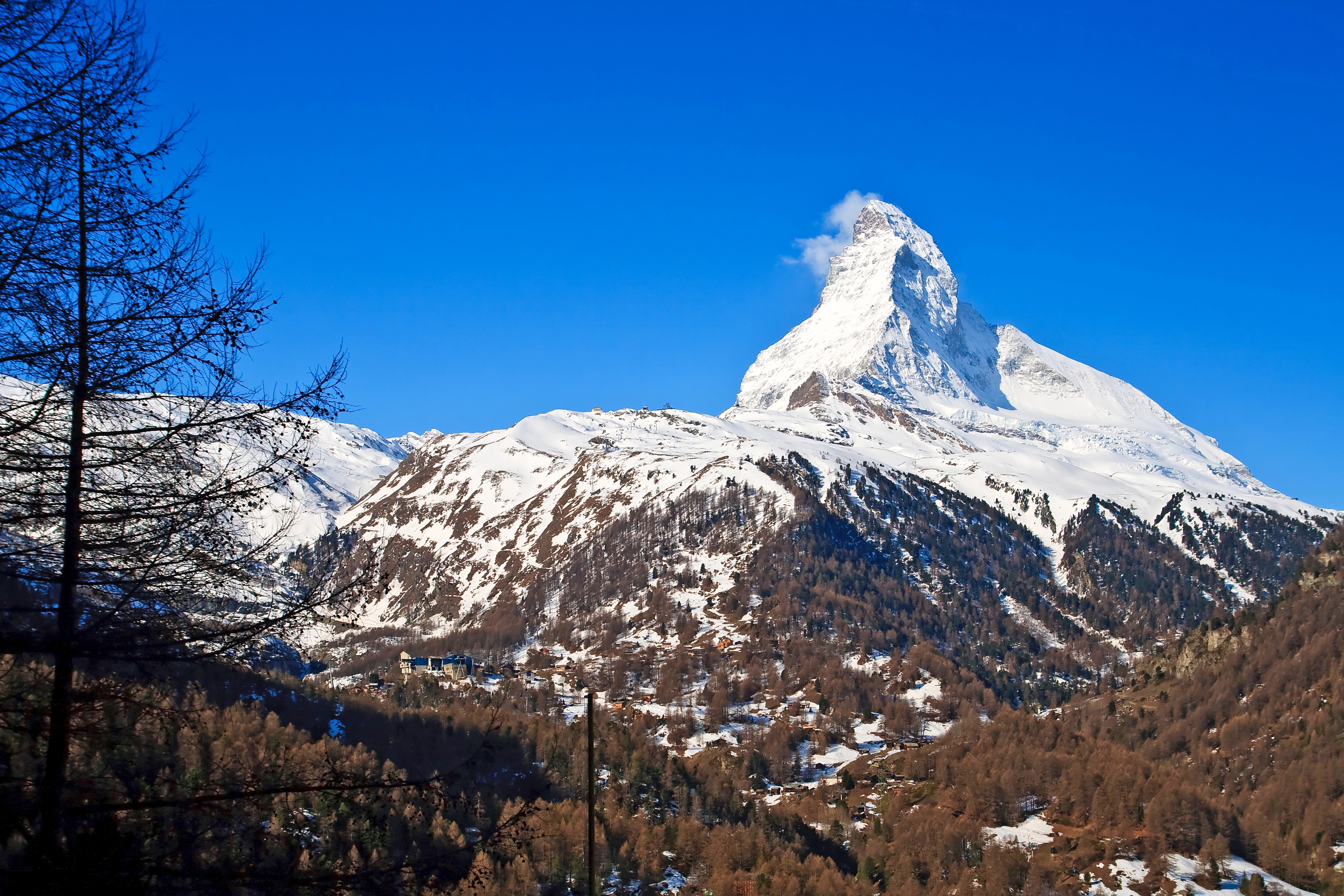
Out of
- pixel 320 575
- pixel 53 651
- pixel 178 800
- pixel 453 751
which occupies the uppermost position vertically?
pixel 320 575

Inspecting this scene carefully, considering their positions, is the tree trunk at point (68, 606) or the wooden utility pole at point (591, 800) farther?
the wooden utility pole at point (591, 800)

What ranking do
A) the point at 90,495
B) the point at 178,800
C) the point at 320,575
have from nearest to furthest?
the point at 178,800 < the point at 90,495 < the point at 320,575

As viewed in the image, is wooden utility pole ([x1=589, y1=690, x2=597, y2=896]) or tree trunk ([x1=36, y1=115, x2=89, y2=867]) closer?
tree trunk ([x1=36, y1=115, x2=89, y2=867])

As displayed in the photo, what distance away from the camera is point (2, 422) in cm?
1244

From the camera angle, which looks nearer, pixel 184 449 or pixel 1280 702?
pixel 184 449

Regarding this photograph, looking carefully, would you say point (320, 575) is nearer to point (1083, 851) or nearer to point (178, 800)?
point (178, 800)

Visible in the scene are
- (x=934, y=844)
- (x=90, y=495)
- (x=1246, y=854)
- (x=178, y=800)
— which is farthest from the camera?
(x=934, y=844)

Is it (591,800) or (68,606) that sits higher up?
(68,606)

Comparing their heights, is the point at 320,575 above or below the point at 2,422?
below

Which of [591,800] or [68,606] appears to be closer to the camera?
[68,606]

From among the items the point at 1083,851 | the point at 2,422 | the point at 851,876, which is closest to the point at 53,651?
the point at 2,422

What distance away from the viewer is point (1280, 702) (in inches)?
7328

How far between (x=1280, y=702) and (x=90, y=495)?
214 metres

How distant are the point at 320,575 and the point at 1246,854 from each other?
539 feet
